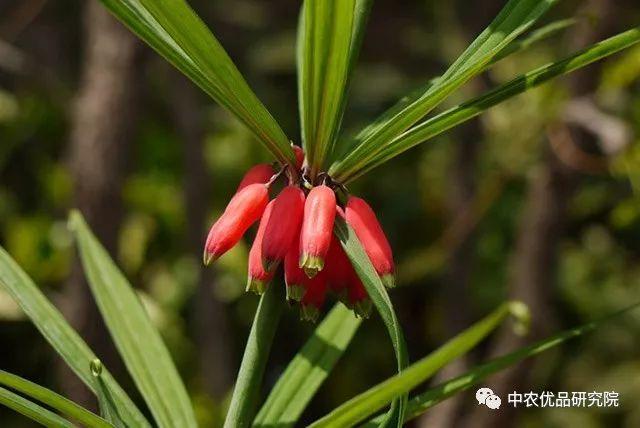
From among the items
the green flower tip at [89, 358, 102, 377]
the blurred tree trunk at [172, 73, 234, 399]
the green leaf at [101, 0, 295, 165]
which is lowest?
the green flower tip at [89, 358, 102, 377]

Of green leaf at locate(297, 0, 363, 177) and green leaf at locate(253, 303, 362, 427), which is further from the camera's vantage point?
green leaf at locate(253, 303, 362, 427)

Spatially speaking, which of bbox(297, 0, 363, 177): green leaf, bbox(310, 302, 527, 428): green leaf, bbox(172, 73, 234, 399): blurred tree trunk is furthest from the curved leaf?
bbox(172, 73, 234, 399): blurred tree trunk

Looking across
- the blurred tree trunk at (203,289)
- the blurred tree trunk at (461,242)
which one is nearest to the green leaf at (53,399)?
the blurred tree trunk at (461,242)

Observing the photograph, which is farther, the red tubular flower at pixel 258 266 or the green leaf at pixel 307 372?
the green leaf at pixel 307 372

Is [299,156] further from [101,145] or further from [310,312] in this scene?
[101,145]

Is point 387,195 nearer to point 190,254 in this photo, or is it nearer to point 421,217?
point 421,217

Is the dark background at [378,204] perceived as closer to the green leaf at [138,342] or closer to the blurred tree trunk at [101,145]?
the blurred tree trunk at [101,145]

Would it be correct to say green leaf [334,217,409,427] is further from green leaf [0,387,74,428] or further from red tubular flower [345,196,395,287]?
green leaf [0,387,74,428]
